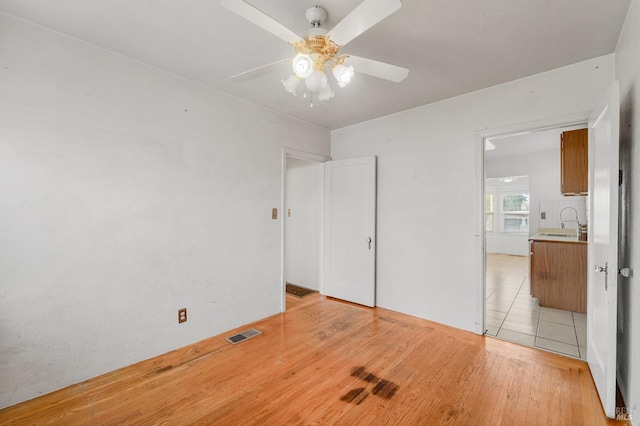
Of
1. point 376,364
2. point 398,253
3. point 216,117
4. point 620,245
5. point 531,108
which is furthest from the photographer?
point 398,253

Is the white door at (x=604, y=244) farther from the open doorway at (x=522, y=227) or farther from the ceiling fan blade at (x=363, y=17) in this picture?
the ceiling fan blade at (x=363, y=17)

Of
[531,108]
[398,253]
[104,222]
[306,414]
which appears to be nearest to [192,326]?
[104,222]

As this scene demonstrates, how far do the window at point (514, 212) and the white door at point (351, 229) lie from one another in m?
6.43

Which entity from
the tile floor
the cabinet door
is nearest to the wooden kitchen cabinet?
the cabinet door

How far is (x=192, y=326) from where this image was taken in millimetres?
2689

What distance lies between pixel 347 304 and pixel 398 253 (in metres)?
1.03

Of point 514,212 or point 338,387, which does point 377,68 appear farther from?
point 514,212

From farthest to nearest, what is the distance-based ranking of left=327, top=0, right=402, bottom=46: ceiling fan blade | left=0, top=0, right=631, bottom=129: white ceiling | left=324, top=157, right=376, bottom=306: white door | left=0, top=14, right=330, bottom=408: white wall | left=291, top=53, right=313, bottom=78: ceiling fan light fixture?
left=324, top=157, right=376, bottom=306: white door, left=0, top=14, right=330, bottom=408: white wall, left=0, top=0, right=631, bottom=129: white ceiling, left=291, top=53, right=313, bottom=78: ceiling fan light fixture, left=327, top=0, right=402, bottom=46: ceiling fan blade

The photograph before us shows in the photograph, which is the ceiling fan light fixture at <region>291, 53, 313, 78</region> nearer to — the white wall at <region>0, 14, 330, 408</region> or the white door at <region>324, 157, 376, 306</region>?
the white wall at <region>0, 14, 330, 408</region>

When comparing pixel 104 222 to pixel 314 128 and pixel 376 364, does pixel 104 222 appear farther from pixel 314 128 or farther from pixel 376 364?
pixel 314 128

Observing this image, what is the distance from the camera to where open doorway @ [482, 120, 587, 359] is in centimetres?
286

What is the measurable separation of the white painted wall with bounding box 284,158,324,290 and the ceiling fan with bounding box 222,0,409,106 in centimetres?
253

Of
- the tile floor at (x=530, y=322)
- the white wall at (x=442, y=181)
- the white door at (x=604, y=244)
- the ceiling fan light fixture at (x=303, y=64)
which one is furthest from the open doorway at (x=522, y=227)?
the ceiling fan light fixture at (x=303, y=64)

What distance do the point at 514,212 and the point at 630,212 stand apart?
7.14 metres
